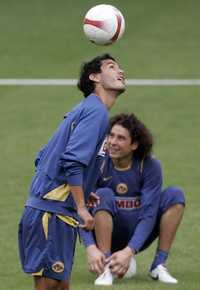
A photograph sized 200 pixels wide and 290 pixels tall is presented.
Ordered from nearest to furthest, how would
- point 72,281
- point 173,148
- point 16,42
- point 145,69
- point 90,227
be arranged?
1. point 90,227
2. point 72,281
3. point 173,148
4. point 145,69
5. point 16,42

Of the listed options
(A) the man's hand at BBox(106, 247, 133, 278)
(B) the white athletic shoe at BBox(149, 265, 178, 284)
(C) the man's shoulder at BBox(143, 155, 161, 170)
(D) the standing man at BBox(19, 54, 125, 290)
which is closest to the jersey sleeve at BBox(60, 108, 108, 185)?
(D) the standing man at BBox(19, 54, 125, 290)

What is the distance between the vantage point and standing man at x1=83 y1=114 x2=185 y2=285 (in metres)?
9.52

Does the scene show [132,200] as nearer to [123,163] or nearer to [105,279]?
[123,163]

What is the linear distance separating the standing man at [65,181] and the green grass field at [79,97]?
1.74 metres

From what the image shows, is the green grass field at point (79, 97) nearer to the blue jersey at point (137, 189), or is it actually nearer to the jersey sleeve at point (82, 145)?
the blue jersey at point (137, 189)

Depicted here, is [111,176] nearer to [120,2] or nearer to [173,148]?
[173,148]

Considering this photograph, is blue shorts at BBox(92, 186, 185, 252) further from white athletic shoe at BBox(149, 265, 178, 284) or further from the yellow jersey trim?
the yellow jersey trim

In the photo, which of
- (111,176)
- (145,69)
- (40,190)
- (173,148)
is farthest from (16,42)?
(40,190)

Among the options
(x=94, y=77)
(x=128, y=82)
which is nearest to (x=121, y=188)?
(x=94, y=77)

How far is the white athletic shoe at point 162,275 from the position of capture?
31.6 feet

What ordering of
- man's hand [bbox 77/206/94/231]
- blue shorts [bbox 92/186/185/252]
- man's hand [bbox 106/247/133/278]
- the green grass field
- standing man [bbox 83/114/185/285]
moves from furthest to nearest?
the green grass field < blue shorts [bbox 92/186/185/252] < standing man [bbox 83/114/185/285] < man's hand [bbox 106/247/133/278] < man's hand [bbox 77/206/94/231]

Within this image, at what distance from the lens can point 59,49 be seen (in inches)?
798

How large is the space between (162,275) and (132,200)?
635mm

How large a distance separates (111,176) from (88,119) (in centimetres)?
251
